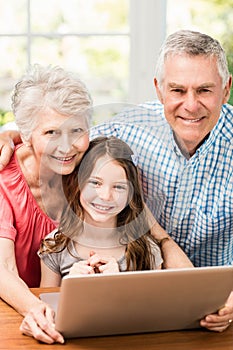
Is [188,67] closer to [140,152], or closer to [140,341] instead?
[140,152]

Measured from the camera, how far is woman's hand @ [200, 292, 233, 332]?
1707 millimetres

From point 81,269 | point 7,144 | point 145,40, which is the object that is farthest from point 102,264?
point 145,40

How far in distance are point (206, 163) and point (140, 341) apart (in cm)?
82

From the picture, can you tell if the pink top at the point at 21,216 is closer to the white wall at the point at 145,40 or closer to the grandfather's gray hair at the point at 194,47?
the grandfather's gray hair at the point at 194,47

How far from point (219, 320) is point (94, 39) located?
2185 millimetres

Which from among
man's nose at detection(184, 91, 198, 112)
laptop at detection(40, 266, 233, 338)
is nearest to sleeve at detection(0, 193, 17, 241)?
laptop at detection(40, 266, 233, 338)

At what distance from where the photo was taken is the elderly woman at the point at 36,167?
6.23ft

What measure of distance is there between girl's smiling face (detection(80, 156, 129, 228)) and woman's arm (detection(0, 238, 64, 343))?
249mm

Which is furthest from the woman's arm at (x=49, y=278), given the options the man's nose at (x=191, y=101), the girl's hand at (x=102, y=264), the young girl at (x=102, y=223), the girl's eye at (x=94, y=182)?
the man's nose at (x=191, y=101)

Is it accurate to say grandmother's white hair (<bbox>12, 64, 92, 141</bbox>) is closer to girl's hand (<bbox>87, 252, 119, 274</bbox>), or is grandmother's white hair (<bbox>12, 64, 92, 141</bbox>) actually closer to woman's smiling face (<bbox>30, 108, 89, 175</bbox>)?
woman's smiling face (<bbox>30, 108, 89, 175</bbox>)

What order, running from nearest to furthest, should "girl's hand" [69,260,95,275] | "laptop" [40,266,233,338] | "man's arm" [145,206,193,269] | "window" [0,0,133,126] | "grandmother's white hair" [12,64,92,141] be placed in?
"laptop" [40,266,233,338] < "girl's hand" [69,260,95,275] < "grandmother's white hair" [12,64,92,141] < "man's arm" [145,206,193,269] < "window" [0,0,133,126]

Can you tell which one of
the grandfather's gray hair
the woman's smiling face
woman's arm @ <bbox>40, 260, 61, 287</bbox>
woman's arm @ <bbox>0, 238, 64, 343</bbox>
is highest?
the grandfather's gray hair

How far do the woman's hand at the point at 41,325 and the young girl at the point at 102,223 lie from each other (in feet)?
0.49

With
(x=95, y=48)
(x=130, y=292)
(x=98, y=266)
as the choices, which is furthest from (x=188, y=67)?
(x=95, y=48)
